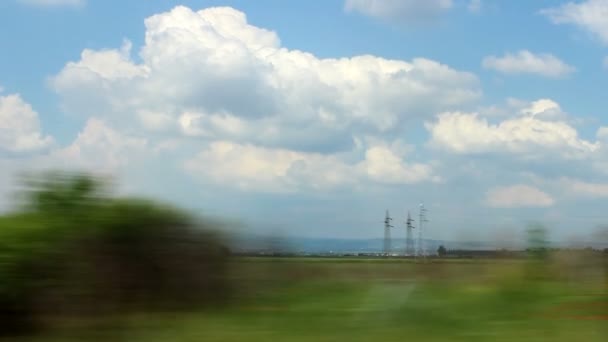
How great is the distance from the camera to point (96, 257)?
8.04 metres

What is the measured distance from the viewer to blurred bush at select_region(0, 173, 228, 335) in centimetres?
776

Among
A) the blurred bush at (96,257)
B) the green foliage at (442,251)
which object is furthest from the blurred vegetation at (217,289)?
the green foliage at (442,251)

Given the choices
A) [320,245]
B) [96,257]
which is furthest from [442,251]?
[96,257]

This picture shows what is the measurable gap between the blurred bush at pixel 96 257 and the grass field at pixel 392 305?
24cm

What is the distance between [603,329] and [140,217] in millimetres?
4725

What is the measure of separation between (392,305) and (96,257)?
9.82ft

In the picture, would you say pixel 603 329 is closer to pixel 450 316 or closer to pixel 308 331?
pixel 450 316

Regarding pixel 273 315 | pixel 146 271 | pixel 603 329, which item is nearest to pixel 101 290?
pixel 146 271

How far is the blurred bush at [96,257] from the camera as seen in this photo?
7.76 m

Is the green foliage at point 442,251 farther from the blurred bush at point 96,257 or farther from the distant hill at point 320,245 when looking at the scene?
the blurred bush at point 96,257

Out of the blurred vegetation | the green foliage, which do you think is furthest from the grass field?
the green foliage

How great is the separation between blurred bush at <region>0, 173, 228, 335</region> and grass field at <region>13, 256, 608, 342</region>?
Result: 24 centimetres

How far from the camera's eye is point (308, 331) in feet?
25.5

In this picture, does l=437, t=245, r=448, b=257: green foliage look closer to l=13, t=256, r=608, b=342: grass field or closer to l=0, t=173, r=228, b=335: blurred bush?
l=13, t=256, r=608, b=342: grass field
